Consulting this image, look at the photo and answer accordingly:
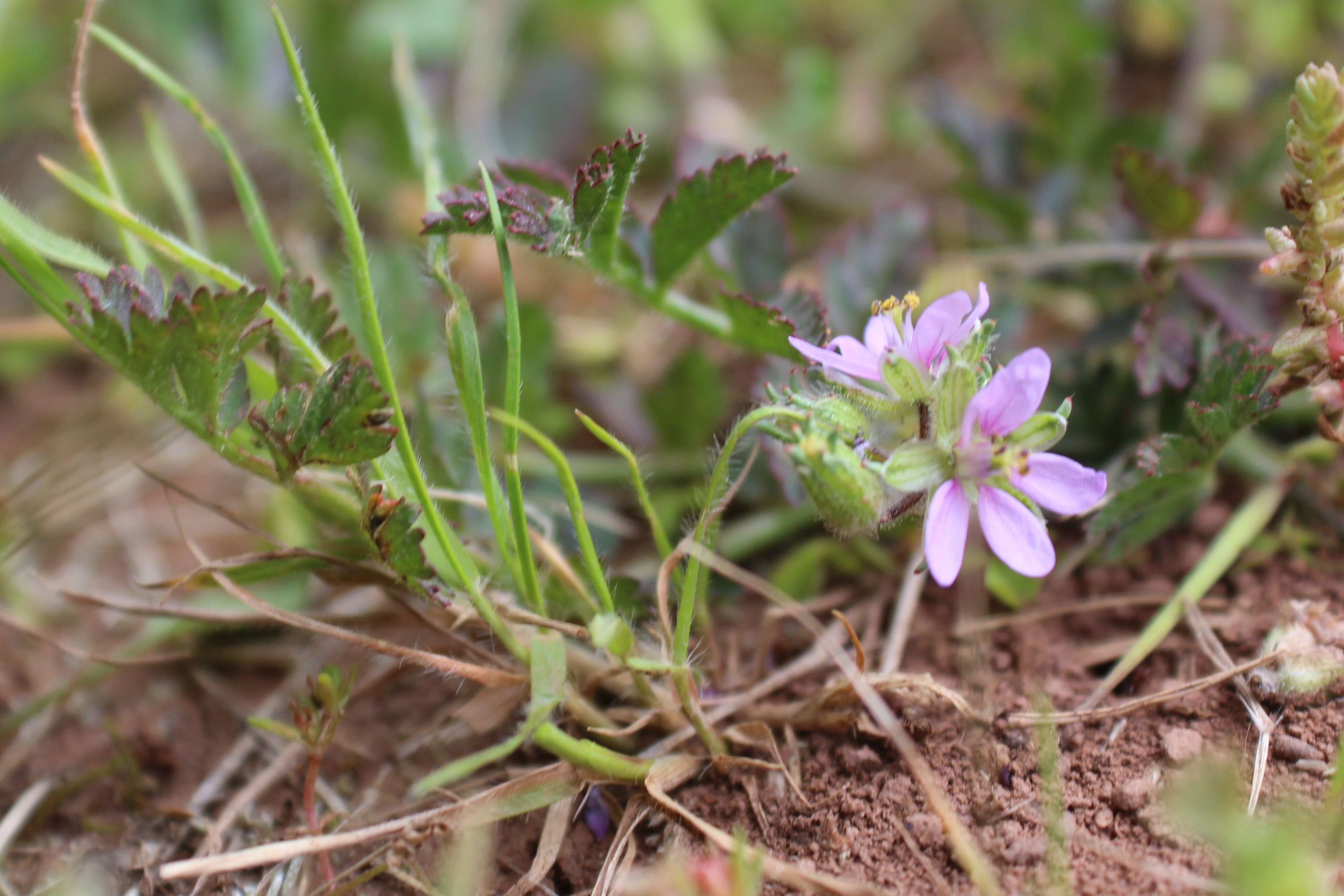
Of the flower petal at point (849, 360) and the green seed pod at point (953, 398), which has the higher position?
the flower petal at point (849, 360)

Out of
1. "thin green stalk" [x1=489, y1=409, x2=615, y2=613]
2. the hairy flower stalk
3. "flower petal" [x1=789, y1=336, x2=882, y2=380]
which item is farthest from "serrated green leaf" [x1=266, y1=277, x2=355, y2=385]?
the hairy flower stalk

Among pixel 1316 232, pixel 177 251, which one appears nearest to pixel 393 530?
pixel 177 251

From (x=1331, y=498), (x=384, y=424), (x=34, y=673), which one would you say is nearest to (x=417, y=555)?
(x=384, y=424)

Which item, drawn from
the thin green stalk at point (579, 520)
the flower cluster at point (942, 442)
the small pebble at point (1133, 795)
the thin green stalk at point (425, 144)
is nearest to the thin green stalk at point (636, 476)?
the thin green stalk at point (579, 520)

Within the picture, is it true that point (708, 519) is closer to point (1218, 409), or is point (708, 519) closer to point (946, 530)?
point (946, 530)

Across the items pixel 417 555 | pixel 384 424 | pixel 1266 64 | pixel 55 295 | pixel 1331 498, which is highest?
pixel 1266 64

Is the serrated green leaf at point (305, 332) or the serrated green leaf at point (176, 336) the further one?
the serrated green leaf at point (305, 332)

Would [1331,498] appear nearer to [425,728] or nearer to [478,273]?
[425,728]

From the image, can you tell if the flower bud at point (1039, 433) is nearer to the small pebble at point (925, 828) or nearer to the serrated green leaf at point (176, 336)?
the small pebble at point (925, 828)
